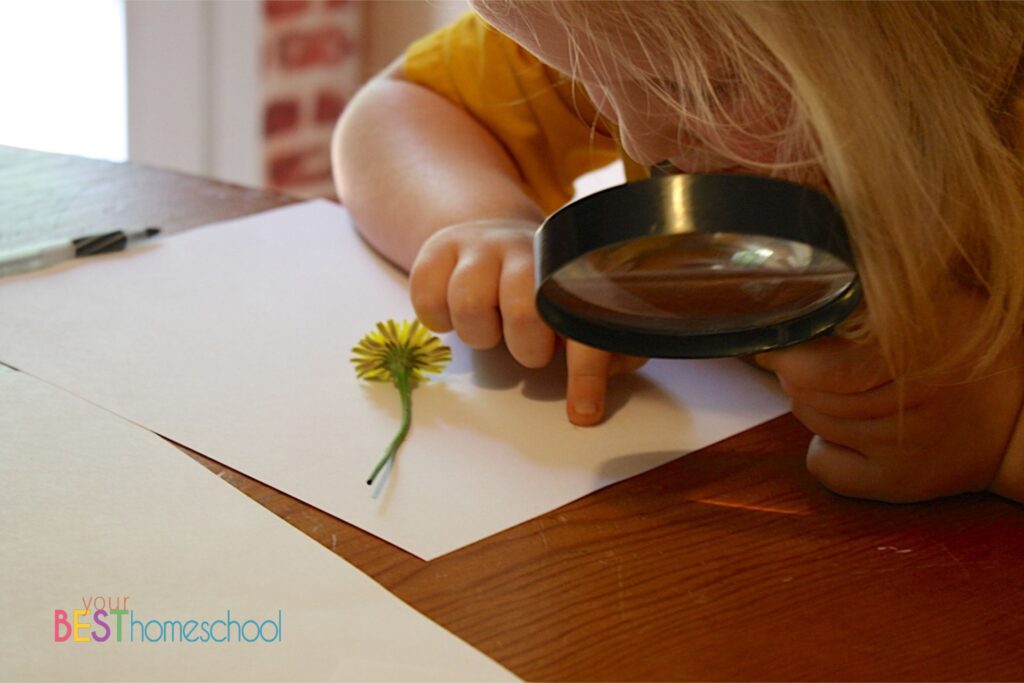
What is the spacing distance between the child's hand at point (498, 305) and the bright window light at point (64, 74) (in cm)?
128

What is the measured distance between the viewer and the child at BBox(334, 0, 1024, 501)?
45 centimetres

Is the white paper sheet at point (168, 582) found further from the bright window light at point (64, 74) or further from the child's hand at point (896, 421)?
the bright window light at point (64, 74)

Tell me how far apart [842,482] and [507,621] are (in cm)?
20

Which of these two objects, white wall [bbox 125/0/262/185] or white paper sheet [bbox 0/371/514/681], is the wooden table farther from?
white wall [bbox 125/0/262/185]

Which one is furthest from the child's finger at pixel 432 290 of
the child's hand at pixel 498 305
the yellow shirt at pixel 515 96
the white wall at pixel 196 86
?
the white wall at pixel 196 86

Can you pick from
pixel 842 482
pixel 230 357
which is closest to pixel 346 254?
pixel 230 357

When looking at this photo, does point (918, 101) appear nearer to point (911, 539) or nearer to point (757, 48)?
point (757, 48)

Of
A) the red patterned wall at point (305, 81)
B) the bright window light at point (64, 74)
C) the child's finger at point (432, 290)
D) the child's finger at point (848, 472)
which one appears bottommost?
the child's finger at point (848, 472)

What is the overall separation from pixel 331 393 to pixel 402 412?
4cm

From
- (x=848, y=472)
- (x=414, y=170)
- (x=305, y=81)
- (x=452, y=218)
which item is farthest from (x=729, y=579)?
(x=305, y=81)

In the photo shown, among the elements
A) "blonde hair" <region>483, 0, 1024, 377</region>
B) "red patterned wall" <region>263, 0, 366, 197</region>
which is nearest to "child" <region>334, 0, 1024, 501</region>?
"blonde hair" <region>483, 0, 1024, 377</region>

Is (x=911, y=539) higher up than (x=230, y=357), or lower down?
lower down

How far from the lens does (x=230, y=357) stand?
2.18 ft

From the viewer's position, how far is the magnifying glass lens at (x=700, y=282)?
458 millimetres
